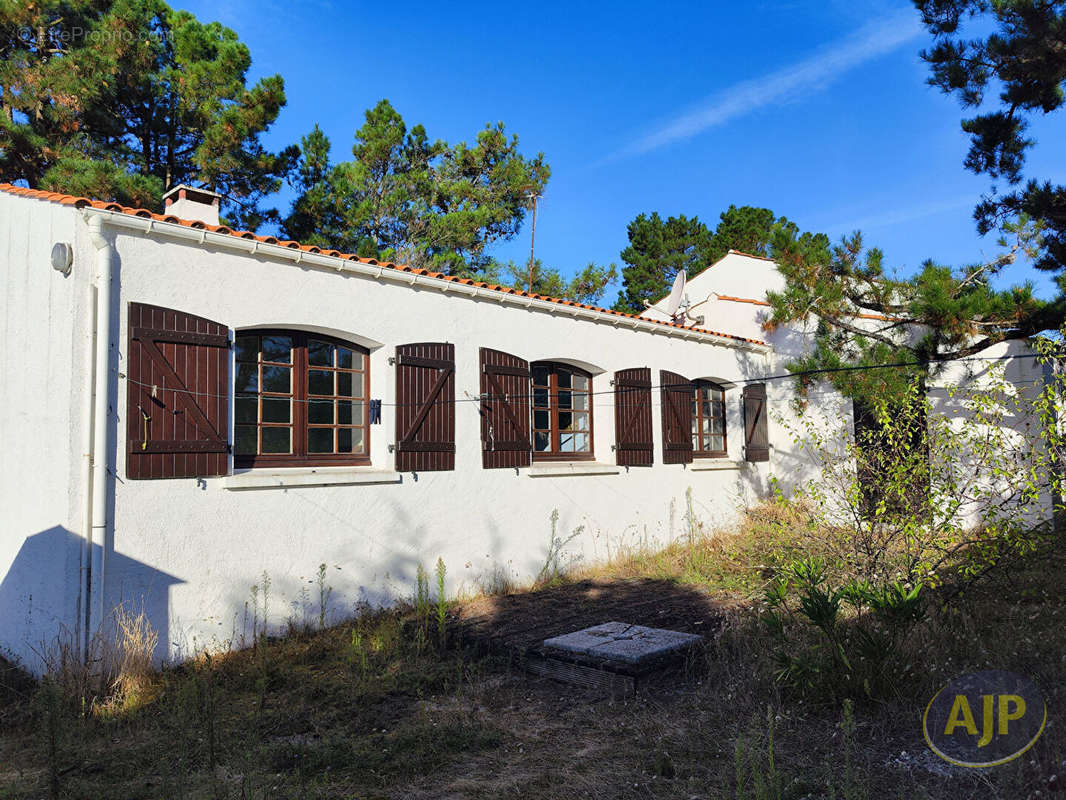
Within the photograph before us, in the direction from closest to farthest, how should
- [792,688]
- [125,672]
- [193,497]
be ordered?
[792,688] < [125,672] < [193,497]

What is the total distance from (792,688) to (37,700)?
4.62 m

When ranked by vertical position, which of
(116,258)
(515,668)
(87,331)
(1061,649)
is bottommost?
(515,668)

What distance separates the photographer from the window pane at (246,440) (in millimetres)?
6043

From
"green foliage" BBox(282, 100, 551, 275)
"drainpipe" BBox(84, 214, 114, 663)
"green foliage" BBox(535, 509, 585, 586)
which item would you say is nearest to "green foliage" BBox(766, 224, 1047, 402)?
"green foliage" BBox(535, 509, 585, 586)

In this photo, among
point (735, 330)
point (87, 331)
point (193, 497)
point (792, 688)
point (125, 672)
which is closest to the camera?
point (792, 688)

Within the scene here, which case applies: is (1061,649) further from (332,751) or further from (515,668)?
(332,751)

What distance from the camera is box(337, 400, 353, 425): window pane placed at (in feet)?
22.2

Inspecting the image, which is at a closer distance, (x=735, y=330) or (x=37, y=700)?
(x=37, y=700)

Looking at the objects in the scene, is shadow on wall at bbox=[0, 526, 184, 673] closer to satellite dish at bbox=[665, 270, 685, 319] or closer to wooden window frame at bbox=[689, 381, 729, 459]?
wooden window frame at bbox=[689, 381, 729, 459]

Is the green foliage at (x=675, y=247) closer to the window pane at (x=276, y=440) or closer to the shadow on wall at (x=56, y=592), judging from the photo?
the window pane at (x=276, y=440)

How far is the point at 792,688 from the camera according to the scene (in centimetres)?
420

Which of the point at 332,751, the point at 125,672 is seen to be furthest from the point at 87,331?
the point at 332,751

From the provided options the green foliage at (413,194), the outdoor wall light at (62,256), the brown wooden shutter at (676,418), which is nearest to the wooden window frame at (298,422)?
the outdoor wall light at (62,256)

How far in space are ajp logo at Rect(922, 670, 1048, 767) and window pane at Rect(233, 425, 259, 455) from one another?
17.2ft
